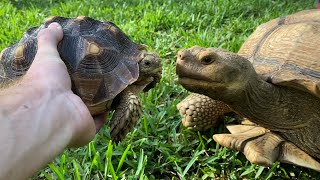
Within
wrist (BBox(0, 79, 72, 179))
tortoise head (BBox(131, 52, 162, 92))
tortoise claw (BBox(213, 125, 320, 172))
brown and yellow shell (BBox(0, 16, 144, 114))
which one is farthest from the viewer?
tortoise claw (BBox(213, 125, 320, 172))

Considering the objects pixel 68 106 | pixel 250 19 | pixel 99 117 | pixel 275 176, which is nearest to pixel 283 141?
pixel 275 176

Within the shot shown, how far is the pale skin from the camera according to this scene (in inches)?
49.8

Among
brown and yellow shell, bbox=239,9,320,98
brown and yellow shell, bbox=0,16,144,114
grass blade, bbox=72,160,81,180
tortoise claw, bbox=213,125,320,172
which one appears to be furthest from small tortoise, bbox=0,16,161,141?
brown and yellow shell, bbox=239,9,320,98

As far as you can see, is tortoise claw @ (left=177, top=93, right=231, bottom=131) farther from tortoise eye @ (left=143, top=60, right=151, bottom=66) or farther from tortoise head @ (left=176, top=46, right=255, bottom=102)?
tortoise eye @ (left=143, top=60, right=151, bottom=66)

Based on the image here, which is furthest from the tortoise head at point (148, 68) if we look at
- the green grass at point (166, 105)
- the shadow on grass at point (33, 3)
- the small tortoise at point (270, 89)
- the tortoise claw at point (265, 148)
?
the shadow on grass at point (33, 3)

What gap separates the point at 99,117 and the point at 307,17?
137cm

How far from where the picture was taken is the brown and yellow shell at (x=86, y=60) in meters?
1.93

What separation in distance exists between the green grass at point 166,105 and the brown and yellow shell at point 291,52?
0.43 meters

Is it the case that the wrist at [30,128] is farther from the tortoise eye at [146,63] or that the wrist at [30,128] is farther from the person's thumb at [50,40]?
the tortoise eye at [146,63]

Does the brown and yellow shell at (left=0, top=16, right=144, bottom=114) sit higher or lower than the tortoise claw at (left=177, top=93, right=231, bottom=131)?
higher

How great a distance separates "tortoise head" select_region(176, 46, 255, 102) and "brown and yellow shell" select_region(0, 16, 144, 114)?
252 mm

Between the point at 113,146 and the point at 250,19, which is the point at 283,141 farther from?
the point at 250,19

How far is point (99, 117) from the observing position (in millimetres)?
2076

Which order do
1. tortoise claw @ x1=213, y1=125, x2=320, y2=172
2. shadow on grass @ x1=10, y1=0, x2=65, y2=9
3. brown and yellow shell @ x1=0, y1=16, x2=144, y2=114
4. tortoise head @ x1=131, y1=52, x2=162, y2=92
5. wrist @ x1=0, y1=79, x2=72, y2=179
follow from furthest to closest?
shadow on grass @ x1=10, y1=0, x2=65, y2=9, tortoise claw @ x1=213, y1=125, x2=320, y2=172, tortoise head @ x1=131, y1=52, x2=162, y2=92, brown and yellow shell @ x1=0, y1=16, x2=144, y2=114, wrist @ x1=0, y1=79, x2=72, y2=179
